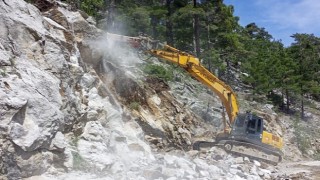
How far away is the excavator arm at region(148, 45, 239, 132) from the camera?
678 inches

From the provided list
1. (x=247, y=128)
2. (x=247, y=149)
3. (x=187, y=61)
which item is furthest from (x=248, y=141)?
(x=187, y=61)

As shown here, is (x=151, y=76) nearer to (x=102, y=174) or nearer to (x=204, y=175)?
(x=204, y=175)

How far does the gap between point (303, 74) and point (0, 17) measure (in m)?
39.5

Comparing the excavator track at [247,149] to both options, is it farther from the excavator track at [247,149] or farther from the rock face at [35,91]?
the rock face at [35,91]

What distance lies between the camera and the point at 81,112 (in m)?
11.8

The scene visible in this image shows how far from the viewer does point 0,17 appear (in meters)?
10.0

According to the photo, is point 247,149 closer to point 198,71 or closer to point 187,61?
point 198,71

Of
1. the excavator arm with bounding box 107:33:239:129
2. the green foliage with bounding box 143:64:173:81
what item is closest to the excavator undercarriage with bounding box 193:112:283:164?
the excavator arm with bounding box 107:33:239:129

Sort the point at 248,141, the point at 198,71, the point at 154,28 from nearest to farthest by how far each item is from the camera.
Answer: the point at 248,141 → the point at 198,71 → the point at 154,28

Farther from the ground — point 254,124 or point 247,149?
point 254,124

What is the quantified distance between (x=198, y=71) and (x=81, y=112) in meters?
7.50

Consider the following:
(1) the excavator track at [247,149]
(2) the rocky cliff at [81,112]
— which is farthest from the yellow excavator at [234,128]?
(2) the rocky cliff at [81,112]

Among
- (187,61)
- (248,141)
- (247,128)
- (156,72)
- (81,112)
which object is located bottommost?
(248,141)

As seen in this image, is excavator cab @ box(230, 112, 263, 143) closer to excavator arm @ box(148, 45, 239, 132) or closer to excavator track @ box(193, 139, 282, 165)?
excavator track @ box(193, 139, 282, 165)
